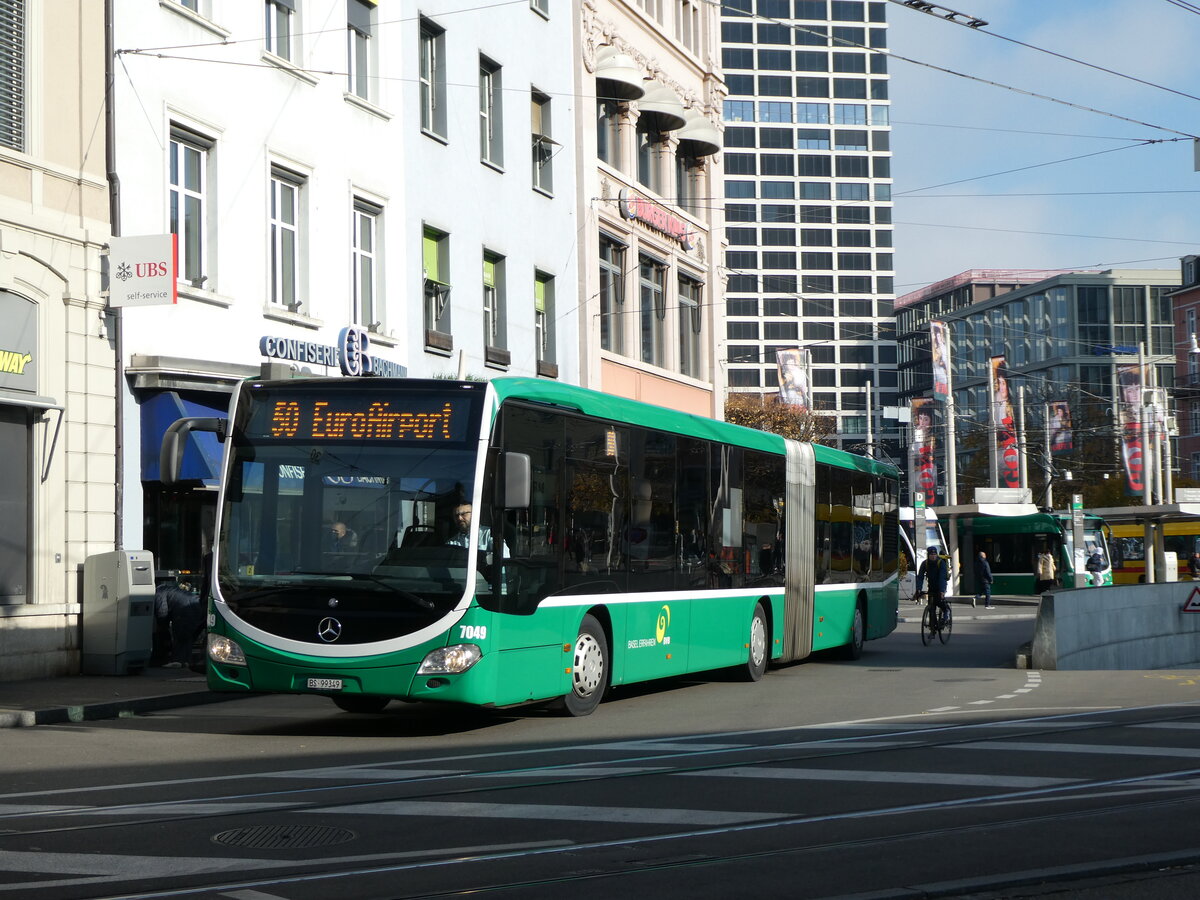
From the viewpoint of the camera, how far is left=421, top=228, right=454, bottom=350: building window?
90.7 feet

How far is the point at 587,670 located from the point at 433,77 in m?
16.2

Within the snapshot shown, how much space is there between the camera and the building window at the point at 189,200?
21359 millimetres

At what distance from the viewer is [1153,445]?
260 feet

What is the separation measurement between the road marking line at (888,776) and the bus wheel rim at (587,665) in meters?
4.09

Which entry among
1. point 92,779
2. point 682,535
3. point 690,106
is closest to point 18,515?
point 682,535

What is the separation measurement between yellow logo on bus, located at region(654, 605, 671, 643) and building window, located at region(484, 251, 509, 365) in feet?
45.0

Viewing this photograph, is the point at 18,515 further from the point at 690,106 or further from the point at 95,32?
the point at 690,106

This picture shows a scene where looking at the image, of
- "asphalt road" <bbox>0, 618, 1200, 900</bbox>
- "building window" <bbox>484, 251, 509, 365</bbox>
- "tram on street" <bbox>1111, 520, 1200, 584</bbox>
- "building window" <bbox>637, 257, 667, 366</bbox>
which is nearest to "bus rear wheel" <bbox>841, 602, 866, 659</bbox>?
"asphalt road" <bbox>0, 618, 1200, 900</bbox>

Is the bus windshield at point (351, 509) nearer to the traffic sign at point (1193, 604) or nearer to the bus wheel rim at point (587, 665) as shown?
the bus wheel rim at point (587, 665)

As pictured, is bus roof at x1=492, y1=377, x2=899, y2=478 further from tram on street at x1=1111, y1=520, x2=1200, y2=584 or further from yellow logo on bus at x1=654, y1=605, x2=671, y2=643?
tram on street at x1=1111, y1=520, x2=1200, y2=584

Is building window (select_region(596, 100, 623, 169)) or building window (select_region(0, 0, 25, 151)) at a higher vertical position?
building window (select_region(596, 100, 623, 169))

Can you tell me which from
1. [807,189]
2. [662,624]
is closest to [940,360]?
[662,624]

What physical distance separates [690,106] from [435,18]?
41.9ft

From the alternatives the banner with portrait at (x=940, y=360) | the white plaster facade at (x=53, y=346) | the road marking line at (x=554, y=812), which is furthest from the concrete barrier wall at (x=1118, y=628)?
the banner with portrait at (x=940, y=360)
